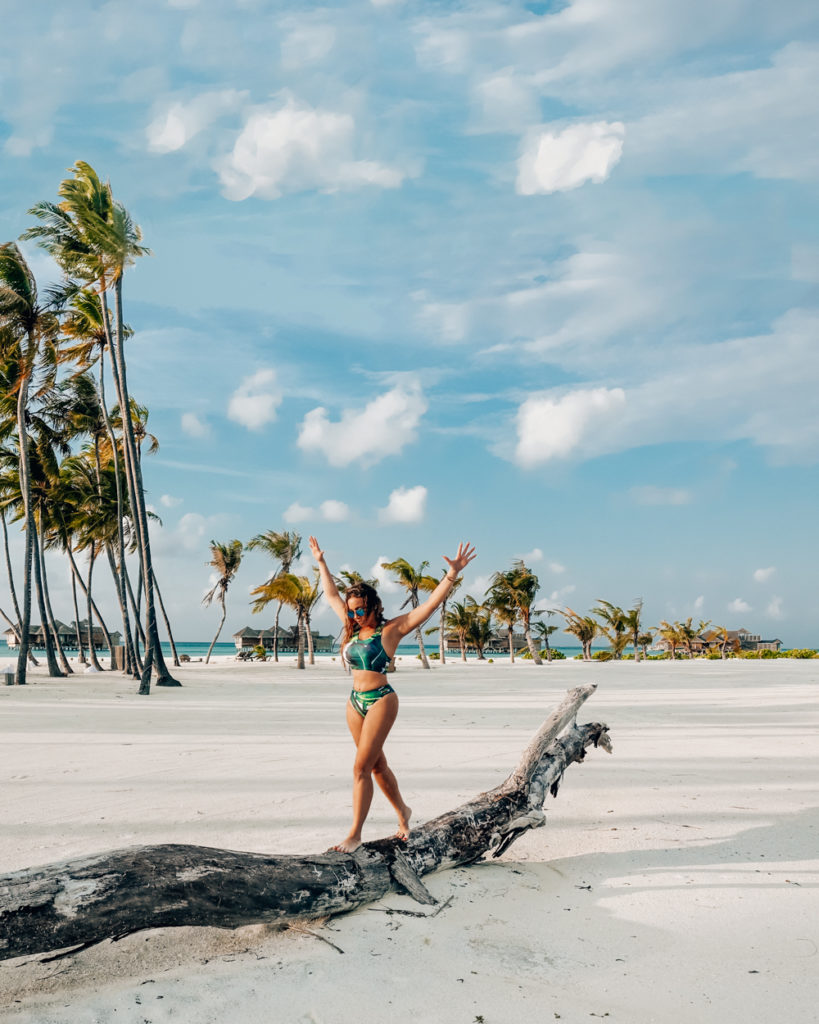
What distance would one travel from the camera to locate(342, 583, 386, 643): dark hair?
401 cm

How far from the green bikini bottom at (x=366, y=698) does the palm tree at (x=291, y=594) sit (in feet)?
101

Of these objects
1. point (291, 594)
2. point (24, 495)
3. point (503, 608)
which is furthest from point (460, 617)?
point (24, 495)

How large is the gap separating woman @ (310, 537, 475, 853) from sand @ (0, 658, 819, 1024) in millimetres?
508

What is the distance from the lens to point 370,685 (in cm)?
379

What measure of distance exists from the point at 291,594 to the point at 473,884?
3098cm

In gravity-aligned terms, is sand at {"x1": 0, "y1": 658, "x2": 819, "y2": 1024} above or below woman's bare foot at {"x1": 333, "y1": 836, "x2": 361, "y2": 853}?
below

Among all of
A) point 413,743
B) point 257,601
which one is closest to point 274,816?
point 413,743

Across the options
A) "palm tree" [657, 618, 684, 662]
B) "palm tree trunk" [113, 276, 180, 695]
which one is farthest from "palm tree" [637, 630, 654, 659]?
"palm tree trunk" [113, 276, 180, 695]

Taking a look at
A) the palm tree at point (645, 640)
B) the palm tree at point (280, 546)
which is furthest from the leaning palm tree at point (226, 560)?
the palm tree at point (645, 640)

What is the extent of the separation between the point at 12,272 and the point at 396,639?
69.1ft

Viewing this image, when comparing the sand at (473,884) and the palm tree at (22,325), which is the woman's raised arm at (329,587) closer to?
the sand at (473,884)

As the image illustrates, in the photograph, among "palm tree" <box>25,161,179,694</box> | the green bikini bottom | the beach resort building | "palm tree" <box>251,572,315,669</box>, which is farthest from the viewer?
the beach resort building

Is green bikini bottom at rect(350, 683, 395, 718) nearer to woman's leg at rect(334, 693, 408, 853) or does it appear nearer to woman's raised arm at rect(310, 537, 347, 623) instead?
woman's leg at rect(334, 693, 408, 853)

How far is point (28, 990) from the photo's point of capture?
2869mm
